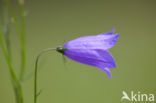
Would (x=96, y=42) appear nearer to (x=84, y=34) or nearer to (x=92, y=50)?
(x=92, y=50)

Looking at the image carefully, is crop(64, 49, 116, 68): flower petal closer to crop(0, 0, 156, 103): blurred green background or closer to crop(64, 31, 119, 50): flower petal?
crop(64, 31, 119, 50): flower petal

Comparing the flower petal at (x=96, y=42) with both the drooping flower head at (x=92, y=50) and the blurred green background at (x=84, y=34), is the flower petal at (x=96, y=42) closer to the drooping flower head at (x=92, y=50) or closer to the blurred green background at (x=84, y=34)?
the drooping flower head at (x=92, y=50)

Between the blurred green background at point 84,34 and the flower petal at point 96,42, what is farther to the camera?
the blurred green background at point 84,34

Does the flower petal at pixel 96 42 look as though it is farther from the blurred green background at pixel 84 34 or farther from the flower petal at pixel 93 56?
the blurred green background at pixel 84 34

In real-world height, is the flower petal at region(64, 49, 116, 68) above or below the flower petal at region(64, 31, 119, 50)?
below

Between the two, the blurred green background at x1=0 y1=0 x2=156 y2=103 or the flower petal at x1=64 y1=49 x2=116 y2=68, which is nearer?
the flower petal at x1=64 y1=49 x2=116 y2=68

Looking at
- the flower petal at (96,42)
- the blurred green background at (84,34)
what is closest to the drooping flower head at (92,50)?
the flower petal at (96,42)

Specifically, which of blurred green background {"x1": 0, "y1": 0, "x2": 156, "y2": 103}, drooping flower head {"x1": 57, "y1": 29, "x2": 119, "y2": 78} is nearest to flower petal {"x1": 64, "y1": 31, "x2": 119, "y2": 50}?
drooping flower head {"x1": 57, "y1": 29, "x2": 119, "y2": 78}

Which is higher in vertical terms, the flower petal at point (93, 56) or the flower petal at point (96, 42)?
the flower petal at point (96, 42)

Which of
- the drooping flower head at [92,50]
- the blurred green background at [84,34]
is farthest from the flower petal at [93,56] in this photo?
the blurred green background at [84,34]
